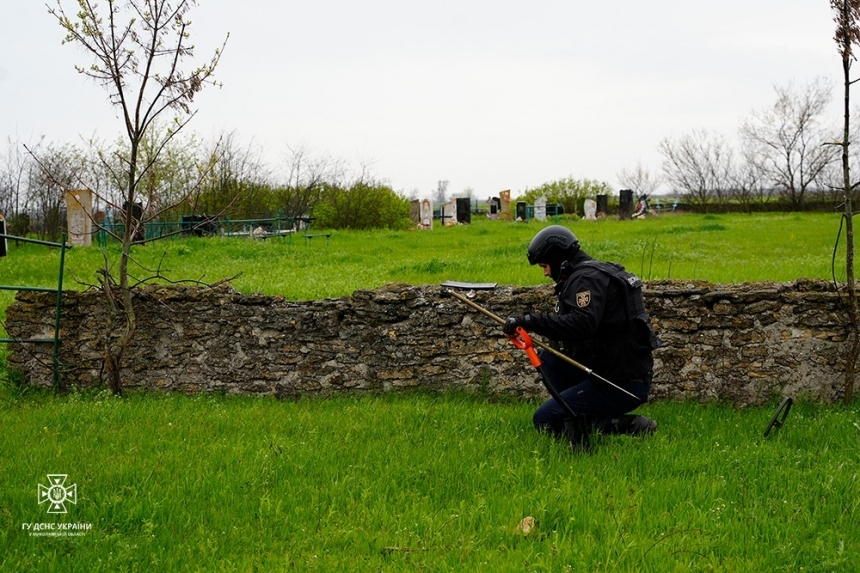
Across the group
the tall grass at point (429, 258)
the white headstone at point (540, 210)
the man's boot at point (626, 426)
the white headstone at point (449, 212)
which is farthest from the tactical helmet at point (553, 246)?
the white headstone at point (540, 210)

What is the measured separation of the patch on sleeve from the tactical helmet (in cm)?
46

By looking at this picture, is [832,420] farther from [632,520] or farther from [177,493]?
[177,493]

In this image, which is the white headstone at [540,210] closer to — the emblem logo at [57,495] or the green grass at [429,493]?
the green grass at [429,493]

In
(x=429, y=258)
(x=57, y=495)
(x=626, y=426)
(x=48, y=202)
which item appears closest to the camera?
(x=57, y=495)

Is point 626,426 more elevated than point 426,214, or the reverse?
point 426,214

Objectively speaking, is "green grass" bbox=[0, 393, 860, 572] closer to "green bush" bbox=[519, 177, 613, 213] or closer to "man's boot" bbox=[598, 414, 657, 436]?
"man's boot" bbox=[598, 414, 657, 436]

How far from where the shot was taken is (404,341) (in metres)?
7.60

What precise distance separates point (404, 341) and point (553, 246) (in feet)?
8.72

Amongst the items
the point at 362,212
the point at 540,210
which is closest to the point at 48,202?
the point at 362,212

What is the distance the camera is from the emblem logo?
14.6ft

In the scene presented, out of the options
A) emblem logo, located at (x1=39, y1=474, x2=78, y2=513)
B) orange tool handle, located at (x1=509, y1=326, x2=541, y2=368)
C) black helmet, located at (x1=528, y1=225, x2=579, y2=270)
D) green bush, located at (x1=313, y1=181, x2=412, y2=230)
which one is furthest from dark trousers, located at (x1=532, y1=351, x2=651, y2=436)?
green bush, located at (x1=313, y1=181, x2=412, y2=230)

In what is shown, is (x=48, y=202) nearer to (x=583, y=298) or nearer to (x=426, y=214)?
(x=426, y=214)

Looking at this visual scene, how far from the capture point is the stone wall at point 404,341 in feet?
22.6

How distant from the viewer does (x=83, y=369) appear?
8.12 m
